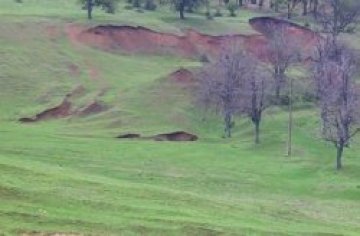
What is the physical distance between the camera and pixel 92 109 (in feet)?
260

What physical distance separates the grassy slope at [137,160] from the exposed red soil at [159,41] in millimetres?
1853

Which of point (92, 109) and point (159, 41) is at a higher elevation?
point (159, 41)

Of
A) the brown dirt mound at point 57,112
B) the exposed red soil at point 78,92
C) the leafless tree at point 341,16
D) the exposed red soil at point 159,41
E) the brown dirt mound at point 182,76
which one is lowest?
the brown dirt mound at point 57,112

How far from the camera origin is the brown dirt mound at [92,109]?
7869cm

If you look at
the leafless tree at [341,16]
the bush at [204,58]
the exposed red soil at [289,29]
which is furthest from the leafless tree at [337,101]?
the leafless tree at [341,16]

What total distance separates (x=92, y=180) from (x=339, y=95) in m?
36.7

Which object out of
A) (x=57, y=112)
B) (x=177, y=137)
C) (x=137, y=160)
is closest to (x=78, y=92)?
(x=57, y=112)

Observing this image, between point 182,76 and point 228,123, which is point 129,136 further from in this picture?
point 182,76

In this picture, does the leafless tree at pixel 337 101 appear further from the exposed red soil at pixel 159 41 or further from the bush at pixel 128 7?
the bush at pixel 128 7

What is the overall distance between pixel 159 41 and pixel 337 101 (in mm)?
36189

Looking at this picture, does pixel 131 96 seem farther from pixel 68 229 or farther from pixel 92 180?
pixel 68 229

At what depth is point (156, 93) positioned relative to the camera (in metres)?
83.0

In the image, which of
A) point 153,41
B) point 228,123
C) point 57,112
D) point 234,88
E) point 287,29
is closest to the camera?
point 228,123

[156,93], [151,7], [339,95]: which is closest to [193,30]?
[151,7]
